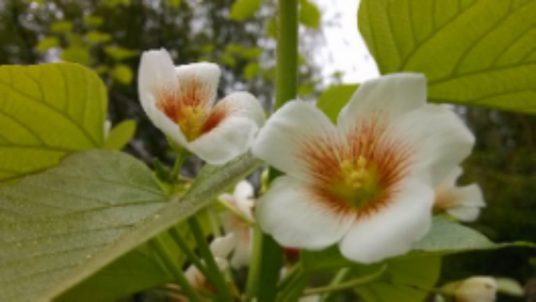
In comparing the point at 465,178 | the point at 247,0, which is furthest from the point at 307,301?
the point at 465,178

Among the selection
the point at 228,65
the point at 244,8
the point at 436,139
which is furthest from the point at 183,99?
the point at 228,65

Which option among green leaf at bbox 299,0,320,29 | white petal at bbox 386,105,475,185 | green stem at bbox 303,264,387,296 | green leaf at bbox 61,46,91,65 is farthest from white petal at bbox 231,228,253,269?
green leaf at bbox 61,46,91,65

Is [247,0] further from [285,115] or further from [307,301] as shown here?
[285,115]

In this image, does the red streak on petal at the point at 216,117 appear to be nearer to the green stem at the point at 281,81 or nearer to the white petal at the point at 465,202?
the green stem at the point at 281,81

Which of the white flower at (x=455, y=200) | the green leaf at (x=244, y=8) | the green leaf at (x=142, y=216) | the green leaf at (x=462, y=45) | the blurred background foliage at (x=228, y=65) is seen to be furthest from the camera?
the blurred background foliage at (x=228, y=65)

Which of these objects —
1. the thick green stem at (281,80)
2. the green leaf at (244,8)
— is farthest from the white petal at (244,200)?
the green leaf at (244,8)

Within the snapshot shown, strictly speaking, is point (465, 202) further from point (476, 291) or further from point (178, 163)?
point (178, 163)
